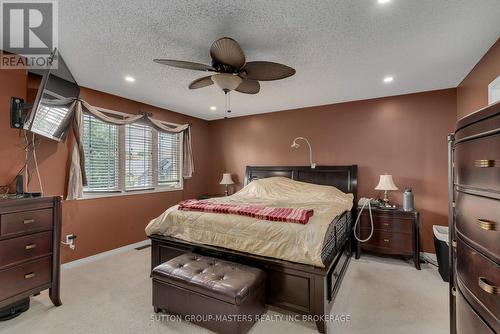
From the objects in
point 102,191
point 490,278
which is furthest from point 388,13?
point 102,191

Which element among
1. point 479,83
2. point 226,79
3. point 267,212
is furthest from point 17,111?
point 479,83

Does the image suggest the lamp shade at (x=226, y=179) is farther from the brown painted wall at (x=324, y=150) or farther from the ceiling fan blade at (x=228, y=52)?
the ceiling fan blade at (x=228, y=52)

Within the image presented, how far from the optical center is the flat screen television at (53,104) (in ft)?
7.35

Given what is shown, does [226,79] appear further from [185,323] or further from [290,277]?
[185,323]

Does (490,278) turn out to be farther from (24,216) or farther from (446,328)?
(24,216)

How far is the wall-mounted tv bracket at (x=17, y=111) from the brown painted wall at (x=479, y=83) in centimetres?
484

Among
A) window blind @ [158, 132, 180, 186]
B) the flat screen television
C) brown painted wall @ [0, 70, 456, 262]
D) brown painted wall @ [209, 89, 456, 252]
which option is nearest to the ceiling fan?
the flat screen television

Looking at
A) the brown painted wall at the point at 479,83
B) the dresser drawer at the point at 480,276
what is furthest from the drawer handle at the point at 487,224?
the brown painted wall at the point at 479,83

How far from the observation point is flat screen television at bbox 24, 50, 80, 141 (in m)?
2.24

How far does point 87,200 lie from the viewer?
3516mm

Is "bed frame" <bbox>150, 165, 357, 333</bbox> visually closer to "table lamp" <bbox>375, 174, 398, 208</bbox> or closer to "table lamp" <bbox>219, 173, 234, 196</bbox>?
"table lamp" <bbox>375, 174, 398, 208</bbox>

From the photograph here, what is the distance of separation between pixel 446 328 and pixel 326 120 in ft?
11.0

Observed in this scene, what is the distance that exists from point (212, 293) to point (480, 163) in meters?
1.89

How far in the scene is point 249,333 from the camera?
6.51 feet
